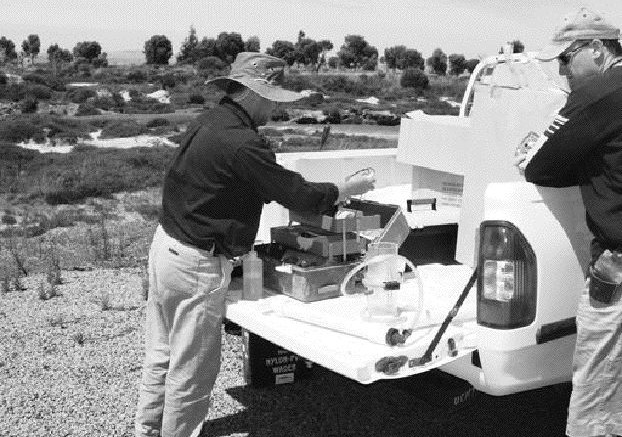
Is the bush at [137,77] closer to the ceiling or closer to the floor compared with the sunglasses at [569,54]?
closer to the floor

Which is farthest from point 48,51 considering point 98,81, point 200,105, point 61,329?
point 61,329

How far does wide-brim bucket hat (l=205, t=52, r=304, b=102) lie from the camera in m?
4.00

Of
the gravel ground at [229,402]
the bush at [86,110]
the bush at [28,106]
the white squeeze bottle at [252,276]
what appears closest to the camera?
the white squeeze bottle at [252,276]

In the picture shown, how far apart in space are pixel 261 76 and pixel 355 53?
5211 inches

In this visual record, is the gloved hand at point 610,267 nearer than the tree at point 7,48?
Yes

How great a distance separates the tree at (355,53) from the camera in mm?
133000

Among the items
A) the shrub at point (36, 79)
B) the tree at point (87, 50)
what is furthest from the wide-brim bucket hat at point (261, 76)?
the tree at point (87, 50)

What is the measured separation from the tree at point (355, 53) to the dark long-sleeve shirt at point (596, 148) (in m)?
131

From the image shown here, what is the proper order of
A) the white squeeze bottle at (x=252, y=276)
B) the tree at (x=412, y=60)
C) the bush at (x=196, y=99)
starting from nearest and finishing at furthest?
the white squeeze bottle at (x=252, y=276) → the bush at (x=196, y=99) → the tree at (x=412, y=60)

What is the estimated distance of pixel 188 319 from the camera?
3.94 m

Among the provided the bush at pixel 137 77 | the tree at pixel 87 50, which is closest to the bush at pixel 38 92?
the bush at pixel 137 77

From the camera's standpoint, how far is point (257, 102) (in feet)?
13.3

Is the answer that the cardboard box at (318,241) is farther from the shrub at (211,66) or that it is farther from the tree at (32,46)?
the tree at (32,46)

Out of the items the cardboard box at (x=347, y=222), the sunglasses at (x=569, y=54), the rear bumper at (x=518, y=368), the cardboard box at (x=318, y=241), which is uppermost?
the sunglasses at (x=569, y=54)
